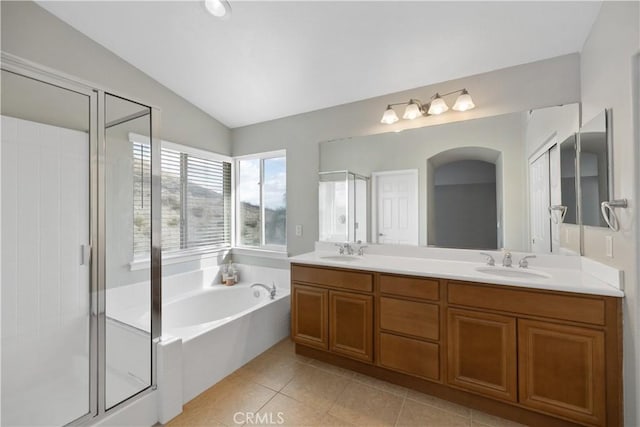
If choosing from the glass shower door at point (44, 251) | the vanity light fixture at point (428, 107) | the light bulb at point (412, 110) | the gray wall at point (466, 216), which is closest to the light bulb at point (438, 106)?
the vanity light fixture at point (428, 107)

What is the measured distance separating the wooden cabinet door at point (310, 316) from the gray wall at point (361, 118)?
30.0 inches

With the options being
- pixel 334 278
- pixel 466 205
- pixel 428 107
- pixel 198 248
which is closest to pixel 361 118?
pixel 428 107

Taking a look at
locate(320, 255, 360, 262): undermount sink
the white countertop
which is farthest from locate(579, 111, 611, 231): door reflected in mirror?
locate(320, 255, 360, 262): undermount sink

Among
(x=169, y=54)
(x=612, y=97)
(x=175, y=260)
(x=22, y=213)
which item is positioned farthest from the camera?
(x=175, y=260)

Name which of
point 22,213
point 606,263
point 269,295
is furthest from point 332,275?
point 22,213

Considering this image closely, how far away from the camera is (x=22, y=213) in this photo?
1.87 meters

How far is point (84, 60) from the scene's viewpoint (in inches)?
86.0

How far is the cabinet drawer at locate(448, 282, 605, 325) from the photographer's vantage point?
139 cm

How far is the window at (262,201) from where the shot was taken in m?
3.34

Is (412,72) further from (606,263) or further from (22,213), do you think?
(22,213)

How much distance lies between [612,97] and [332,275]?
2.00 metres

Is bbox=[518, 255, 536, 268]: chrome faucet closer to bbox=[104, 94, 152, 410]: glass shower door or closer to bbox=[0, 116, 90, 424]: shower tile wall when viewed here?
bbox=[104, 94, 152, 410]: glass shower door

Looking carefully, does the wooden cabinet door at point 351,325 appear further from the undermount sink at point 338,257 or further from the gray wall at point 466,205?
the gray wall at point 466,205

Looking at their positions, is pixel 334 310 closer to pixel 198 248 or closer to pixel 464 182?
pixel 464 182
